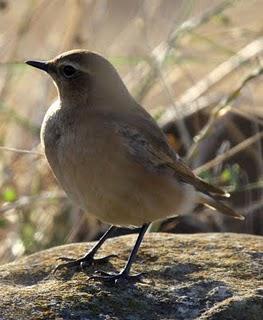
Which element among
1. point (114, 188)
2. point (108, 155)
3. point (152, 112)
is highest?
point (108, 155)

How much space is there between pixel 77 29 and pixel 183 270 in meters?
3.67

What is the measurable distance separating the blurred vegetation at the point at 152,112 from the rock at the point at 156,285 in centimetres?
134

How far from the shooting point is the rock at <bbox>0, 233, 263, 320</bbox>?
4828 millimetres

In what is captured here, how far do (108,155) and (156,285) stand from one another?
0.85 m

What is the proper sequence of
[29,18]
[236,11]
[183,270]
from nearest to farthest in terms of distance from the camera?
1. [183,270]
2. [29,18]
3. [236,11]

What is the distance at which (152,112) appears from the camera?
348 inches

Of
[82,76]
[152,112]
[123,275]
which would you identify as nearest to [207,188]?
[82,76]

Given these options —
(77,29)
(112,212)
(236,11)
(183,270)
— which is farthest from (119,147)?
(236,11)

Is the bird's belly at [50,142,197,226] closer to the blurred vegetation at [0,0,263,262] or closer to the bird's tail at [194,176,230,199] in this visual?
the bird's tail at [194,176,230,199]

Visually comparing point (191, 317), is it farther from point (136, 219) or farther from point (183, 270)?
point (136, 219)

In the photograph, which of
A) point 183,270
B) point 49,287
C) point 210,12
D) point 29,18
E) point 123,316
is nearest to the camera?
point 123,316

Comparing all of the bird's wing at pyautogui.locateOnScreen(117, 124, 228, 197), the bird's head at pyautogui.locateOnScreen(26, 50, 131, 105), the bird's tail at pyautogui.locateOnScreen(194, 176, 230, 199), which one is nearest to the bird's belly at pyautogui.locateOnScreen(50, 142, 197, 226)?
the bird's wing at pyautogui.locateOnScreen(117, 124, 228, 197)

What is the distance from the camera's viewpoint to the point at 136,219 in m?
5.80

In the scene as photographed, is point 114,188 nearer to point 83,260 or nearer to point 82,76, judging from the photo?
point 83,260
